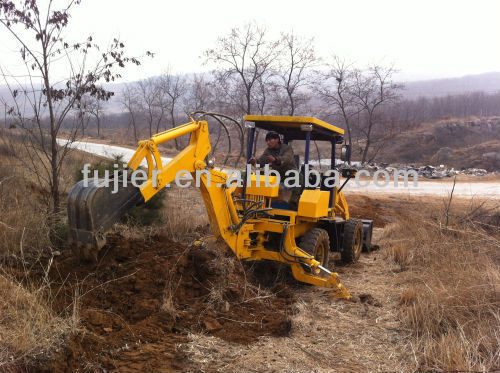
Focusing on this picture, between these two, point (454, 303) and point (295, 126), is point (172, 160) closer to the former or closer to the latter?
point (295, 126)

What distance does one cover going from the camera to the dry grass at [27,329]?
3006mm

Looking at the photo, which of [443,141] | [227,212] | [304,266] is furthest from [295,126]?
[443,141]

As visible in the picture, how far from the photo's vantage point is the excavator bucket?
363 cm

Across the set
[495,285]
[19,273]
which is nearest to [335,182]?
[495,285]

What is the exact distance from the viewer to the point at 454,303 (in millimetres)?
4473

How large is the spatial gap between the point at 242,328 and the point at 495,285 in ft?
9.18

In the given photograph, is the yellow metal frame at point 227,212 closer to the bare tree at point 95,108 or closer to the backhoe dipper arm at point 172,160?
the backhoe dipper arm at point 172,160

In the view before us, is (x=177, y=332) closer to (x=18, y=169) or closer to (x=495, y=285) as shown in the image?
(x=495, y=285)

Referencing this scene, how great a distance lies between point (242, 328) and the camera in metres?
4.26

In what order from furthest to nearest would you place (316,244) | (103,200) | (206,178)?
1. (316,244)
2. (206,178)
3. (103,200)

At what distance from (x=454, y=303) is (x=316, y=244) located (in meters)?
2.08

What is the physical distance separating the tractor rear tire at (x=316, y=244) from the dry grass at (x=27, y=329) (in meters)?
3.42

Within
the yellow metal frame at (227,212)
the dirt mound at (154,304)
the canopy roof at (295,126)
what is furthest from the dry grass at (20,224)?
the canopy roof at (295,126)

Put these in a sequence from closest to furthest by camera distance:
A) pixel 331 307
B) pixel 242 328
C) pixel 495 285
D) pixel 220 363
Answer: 1. pixel 220 363
2. pixel 242 328
3. pixel 495 285
4. pixel 331 307
